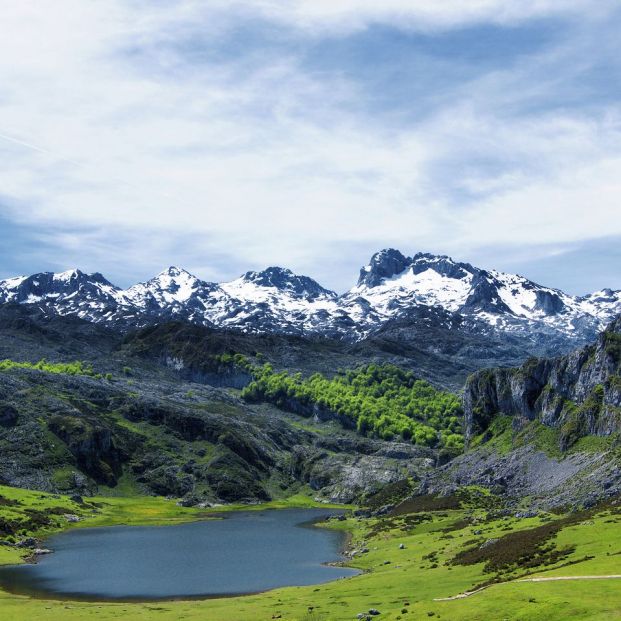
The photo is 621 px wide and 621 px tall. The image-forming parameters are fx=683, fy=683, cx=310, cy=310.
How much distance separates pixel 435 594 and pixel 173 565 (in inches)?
2840

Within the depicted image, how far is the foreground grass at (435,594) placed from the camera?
5853 centimetres

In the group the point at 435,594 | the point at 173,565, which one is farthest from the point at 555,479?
the point at 435,594

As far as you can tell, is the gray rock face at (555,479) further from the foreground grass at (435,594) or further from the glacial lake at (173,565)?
the glacial lake at (173,565)

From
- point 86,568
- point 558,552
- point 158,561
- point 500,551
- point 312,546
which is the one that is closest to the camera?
point 558,552

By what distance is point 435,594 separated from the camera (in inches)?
3219

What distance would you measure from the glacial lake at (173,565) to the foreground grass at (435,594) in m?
9.72

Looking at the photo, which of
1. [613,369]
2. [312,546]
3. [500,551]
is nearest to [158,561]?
[312,546]

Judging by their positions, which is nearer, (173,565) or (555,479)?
(173,565)

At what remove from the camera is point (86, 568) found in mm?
132000

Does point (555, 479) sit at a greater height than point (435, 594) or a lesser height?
lesser

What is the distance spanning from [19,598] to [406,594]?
56.8m

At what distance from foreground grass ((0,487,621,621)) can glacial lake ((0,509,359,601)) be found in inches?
383

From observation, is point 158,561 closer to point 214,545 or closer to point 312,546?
point 214,545

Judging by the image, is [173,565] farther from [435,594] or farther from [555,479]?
[555,479]
